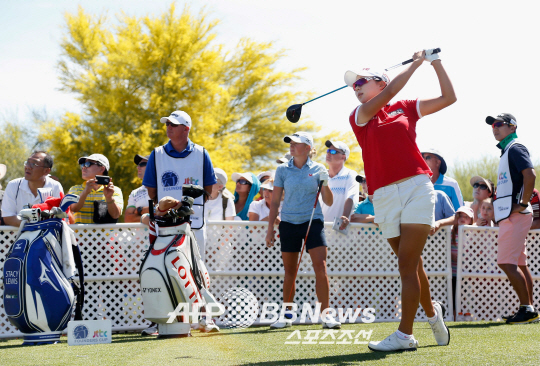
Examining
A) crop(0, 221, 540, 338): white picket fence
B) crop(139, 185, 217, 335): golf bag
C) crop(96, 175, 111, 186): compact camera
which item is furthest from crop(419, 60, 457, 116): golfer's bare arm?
crop(96, 175, 111, 186): compact camera

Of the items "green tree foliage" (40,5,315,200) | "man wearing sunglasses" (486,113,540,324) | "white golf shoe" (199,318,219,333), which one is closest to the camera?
"white golf shoe" (199,318,219,333)

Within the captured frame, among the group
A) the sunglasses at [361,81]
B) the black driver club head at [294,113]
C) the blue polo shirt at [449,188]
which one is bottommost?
the blue polo shirt at [449,188]

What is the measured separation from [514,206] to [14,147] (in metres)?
29.6

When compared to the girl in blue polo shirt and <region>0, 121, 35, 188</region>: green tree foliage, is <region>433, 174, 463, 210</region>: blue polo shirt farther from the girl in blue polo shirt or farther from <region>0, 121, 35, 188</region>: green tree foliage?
<region>0, 121, 35, 188</region>: green tree foliage

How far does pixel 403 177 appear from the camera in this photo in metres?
4.46

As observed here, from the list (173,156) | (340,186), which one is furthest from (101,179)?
(340,186)

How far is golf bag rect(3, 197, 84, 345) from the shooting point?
5.80 meters

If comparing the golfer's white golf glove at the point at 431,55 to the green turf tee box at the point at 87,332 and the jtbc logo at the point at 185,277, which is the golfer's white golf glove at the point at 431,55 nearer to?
the jtbc logo at the point at 185,277

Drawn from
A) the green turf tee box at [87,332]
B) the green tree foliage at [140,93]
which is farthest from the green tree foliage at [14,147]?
the green turf tee box at [87,332]

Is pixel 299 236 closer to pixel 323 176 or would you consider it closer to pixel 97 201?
pixel 323 176

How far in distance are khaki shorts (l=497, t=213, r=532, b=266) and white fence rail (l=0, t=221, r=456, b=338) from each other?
0.96 meters

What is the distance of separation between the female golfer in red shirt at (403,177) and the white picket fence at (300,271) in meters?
3.18

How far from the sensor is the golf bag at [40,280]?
19.0 ft

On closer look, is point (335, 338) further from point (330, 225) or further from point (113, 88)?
point (113, 88)
